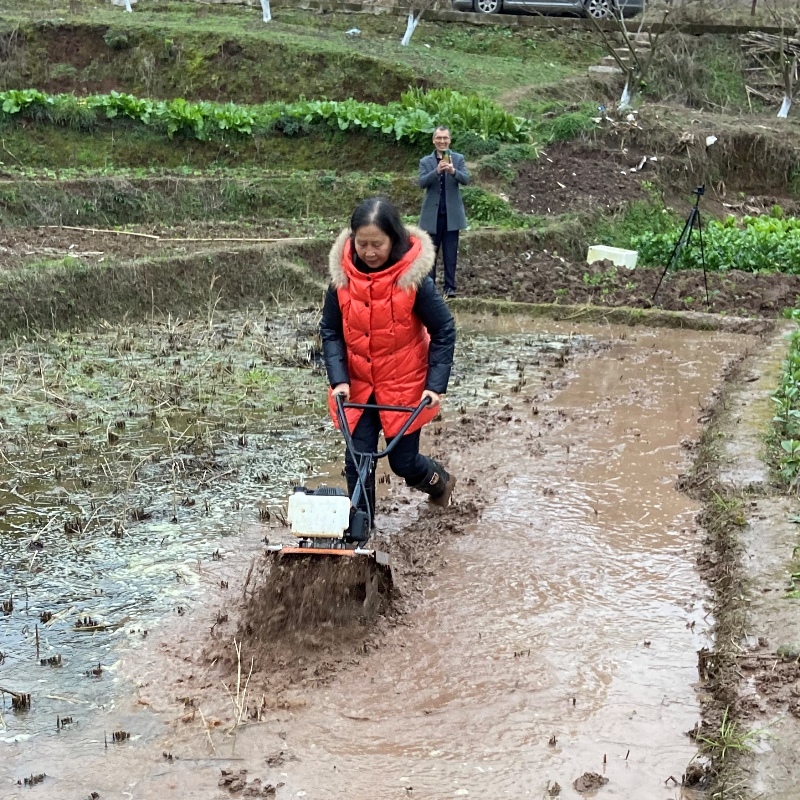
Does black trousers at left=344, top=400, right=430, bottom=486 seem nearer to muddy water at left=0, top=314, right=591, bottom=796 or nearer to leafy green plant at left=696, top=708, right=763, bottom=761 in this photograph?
muddy water at left=0, top=314, right=591, bottom=796

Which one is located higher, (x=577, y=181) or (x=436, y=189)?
(x=436, y=189)

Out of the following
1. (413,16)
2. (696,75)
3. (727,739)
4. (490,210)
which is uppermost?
(413,16)

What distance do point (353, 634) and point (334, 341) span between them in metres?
1.54

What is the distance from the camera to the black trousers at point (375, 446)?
5.71 meters

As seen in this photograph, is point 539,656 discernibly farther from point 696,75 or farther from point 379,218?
point 696,75

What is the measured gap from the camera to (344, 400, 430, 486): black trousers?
5711mm

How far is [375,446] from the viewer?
5793 mm

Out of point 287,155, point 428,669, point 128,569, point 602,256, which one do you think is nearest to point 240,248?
point 602,256

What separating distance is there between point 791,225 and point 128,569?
40.9 ft

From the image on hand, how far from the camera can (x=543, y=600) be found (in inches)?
212

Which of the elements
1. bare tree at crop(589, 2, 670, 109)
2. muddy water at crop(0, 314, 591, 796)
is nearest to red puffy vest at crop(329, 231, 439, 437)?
muddy water at crop(0, 314, 591, 796)

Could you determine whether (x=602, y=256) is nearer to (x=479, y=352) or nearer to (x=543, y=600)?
(x=479, y=352)

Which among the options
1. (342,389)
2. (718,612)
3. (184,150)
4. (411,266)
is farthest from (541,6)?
(718,612)

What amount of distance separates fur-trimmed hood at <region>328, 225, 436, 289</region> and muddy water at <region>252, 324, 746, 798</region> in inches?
62.8
